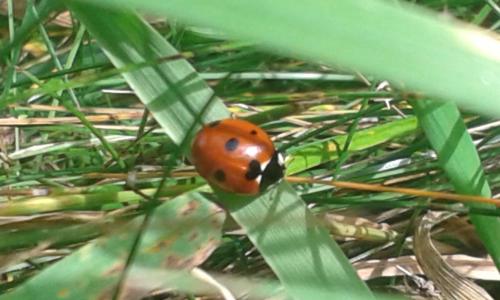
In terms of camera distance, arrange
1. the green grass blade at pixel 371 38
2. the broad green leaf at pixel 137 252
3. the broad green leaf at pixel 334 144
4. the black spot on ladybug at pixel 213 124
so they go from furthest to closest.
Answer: the broad green leaf at pixel 334 144, the black spot on ladybug at pixel 213 124, the broad green leaf at pixel 137 252, the green grass blade at pixel 371 38

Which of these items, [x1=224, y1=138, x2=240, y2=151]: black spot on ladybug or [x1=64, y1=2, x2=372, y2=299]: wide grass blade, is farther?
[x1=224, y1=138, x2=240, y2=151]: black spot on ladybug

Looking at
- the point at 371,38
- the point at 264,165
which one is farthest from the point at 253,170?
the point at 371,38

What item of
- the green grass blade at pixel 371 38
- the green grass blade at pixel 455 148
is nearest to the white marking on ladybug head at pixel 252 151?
the green grass blade at pixel 455 148

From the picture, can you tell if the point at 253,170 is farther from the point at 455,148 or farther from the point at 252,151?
the point at 455,148

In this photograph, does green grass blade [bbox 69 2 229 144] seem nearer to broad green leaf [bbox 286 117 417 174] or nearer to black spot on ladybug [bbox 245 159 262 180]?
black spot on ladybug [bbox 245 159 262 180]

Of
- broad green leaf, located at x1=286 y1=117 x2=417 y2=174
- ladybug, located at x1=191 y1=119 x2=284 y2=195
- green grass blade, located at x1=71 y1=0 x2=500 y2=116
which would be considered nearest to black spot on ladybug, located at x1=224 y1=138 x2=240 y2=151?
ladybug, located at x1=191 y1=119 x2=284 y2=195

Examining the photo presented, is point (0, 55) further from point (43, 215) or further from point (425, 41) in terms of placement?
→ point (425, 41)

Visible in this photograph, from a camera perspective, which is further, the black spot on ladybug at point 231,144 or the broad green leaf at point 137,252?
the black spot on ladybug at point 231,144

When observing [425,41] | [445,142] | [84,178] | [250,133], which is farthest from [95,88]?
[425,41]

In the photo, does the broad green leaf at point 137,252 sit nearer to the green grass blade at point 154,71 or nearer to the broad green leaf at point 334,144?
the green grass blade at point 154,71
